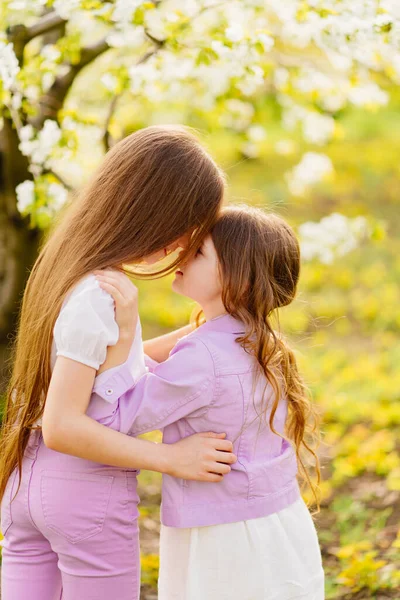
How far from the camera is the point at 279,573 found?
82.1 inches

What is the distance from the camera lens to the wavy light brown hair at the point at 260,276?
6.87ft

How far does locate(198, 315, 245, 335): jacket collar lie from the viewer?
83.1 inches

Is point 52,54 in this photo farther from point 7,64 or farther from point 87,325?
point 87,325

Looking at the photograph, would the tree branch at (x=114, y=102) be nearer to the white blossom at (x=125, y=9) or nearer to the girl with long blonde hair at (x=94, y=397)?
the white blossom at (x=125, y=9)

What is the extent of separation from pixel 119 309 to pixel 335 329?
5.10 metres

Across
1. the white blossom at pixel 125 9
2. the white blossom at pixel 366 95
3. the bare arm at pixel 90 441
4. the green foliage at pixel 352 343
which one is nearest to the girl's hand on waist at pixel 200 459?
the bare arm at pixel 90 441

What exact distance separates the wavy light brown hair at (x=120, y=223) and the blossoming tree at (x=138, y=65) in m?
0.77

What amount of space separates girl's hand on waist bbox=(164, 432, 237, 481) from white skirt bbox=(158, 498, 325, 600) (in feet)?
0.52

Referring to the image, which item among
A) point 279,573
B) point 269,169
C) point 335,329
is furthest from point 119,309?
point 269,169

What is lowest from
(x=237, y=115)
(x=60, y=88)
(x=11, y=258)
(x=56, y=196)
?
(x=11, y=258)

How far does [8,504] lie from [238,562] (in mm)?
617

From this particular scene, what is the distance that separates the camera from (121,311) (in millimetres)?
1958

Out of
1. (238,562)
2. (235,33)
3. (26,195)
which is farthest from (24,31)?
(238,562)

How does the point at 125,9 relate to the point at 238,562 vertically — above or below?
above
